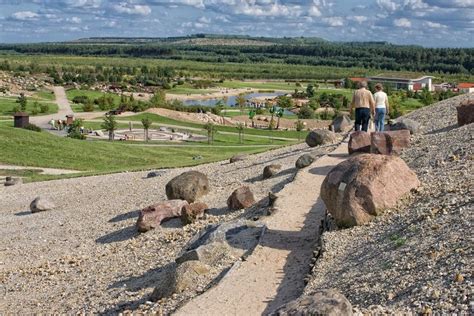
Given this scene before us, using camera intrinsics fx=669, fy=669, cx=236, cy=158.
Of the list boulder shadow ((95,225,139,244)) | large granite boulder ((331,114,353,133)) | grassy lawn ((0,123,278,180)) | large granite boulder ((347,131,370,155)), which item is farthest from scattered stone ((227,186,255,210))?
grassy lawn ((0,123,278,180))

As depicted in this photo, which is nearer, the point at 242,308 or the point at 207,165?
the point at 242,308

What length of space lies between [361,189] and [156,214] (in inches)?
404

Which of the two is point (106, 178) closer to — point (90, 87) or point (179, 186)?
point (179, 186)

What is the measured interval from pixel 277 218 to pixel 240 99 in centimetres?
10658

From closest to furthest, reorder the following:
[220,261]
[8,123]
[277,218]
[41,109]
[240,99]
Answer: [220,261]
[277,218]
[8,123]
[41,109]
[240,99]

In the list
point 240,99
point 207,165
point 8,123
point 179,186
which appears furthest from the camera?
point 240,99

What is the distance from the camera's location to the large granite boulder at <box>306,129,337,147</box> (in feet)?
109

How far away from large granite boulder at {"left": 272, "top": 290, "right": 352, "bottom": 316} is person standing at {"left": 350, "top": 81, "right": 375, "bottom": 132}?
1605cm

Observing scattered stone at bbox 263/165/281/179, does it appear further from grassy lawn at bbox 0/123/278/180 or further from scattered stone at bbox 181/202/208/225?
grassy lawn at bbox 0/123/278/180

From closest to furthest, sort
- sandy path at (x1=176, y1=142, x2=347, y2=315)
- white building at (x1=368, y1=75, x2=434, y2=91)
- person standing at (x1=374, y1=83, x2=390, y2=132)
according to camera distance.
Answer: sandy path at (x1=176, y1=142, x2=347, y2=315), person standing at (x1=374, y1=83, x2=390, y2=132), white building at (x1=368, y1=75, x2=434, y2=91)

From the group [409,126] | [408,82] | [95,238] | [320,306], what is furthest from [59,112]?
[408,82]

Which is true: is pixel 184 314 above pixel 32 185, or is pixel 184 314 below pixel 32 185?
above

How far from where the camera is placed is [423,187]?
56.5 ft

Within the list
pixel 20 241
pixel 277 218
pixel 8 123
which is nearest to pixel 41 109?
pixel 8 123
